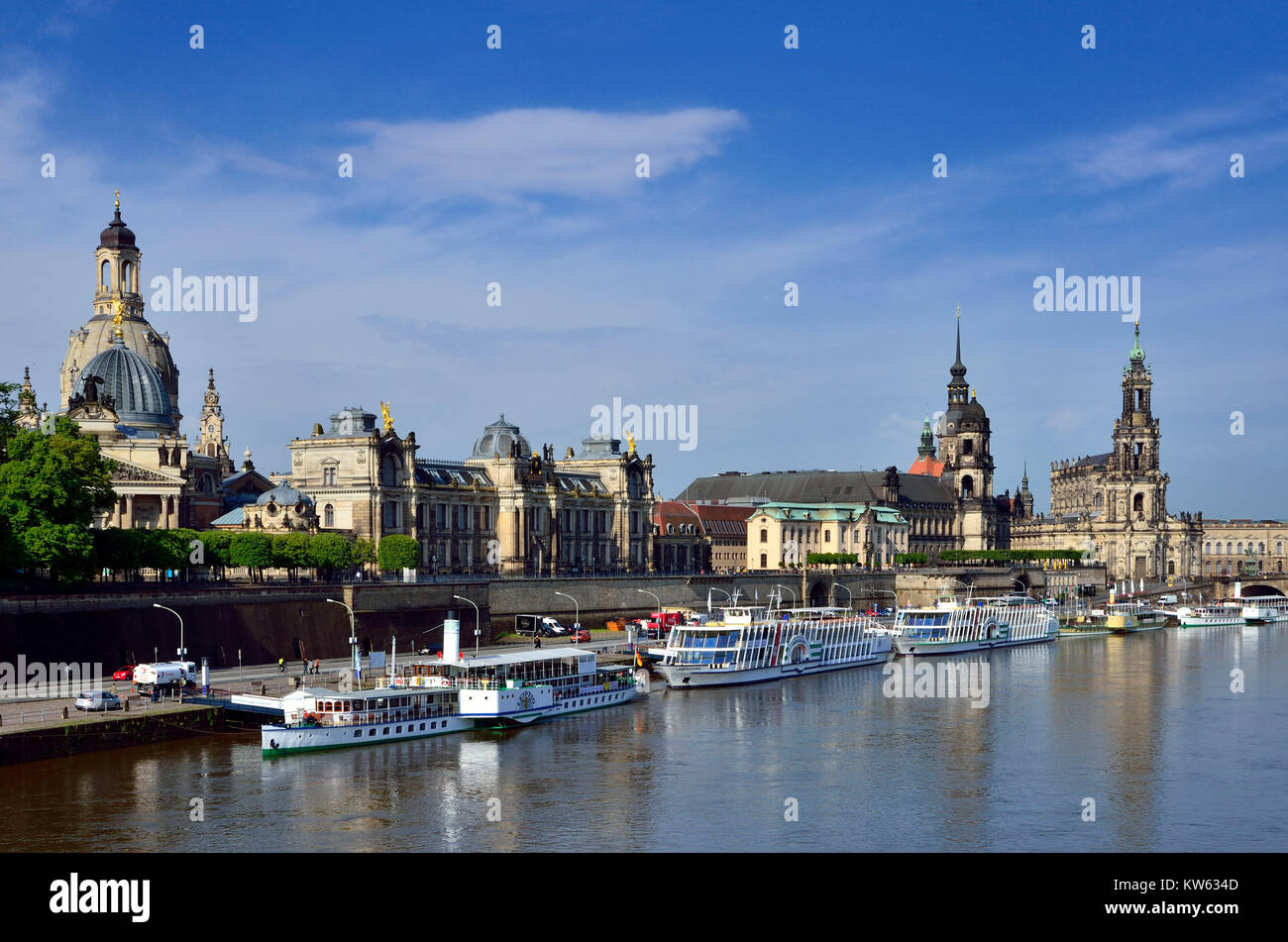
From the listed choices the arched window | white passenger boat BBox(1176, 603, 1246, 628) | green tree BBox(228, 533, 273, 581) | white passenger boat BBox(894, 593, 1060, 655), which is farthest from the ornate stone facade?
white passenger boat BBox(1176, 603, 1246, 628)

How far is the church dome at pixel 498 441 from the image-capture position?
13300 cm

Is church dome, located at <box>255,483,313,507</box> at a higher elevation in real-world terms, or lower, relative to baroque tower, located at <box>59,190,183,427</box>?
lower

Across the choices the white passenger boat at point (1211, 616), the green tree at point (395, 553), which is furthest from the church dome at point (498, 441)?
the white passenger boat at point (1211, 616)

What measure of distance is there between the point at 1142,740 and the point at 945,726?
30.2 ft

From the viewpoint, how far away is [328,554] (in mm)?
97938

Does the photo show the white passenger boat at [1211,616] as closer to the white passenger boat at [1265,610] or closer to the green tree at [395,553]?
the white passenger boat at [1265,610]

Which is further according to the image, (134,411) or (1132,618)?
(1132,618)

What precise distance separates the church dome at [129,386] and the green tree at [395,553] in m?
21.9

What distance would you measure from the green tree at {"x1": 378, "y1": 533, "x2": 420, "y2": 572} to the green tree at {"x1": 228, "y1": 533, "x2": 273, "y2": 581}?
17.7 metres

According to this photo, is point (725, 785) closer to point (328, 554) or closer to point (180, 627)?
point (180, 627)

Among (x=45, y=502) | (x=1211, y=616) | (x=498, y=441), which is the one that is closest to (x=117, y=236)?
(x=498, y=441)

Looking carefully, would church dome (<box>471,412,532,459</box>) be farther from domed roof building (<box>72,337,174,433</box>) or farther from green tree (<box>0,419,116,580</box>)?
green tree (<box>0,419,116,580</box>)

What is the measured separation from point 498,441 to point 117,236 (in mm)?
45789

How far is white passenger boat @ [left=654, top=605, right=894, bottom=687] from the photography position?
90500mm
